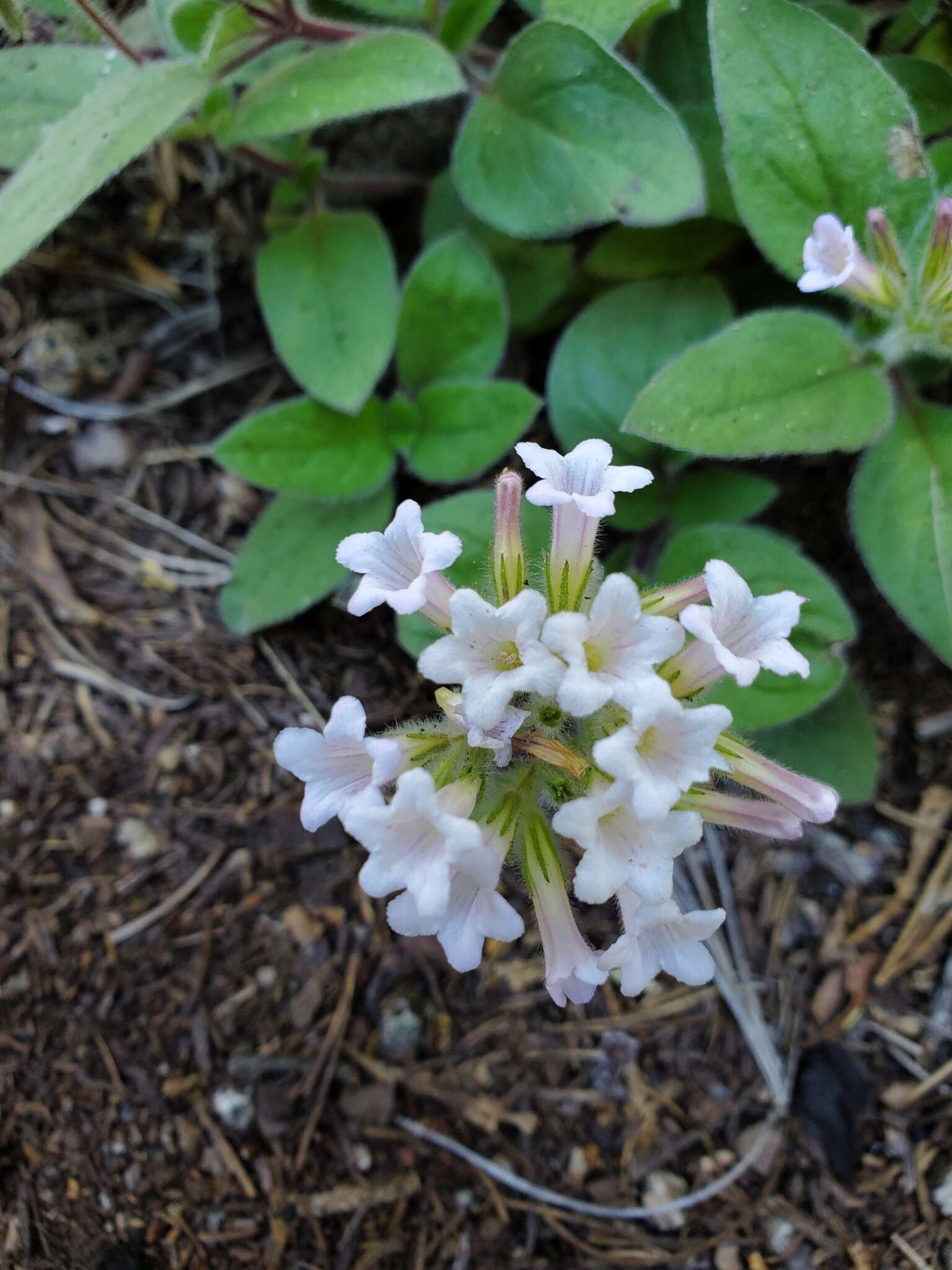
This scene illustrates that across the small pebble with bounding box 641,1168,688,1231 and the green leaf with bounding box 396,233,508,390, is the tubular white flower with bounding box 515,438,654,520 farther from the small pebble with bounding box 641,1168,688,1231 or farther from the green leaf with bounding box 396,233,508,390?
the small pebble with bounding box 641,1168,688,1231

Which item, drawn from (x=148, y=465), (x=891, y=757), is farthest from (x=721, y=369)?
(x=148, y=465)

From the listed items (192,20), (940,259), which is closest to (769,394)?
(940,259)

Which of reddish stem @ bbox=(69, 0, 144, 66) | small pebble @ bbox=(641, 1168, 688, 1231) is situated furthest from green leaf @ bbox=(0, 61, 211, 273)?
small pebble @ bbox=(641, 1168, 688, 1231)

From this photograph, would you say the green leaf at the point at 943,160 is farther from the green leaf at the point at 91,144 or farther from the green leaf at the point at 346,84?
the green leaf at the point at 91,144

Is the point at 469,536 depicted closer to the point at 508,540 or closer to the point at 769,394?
the point at 508,540

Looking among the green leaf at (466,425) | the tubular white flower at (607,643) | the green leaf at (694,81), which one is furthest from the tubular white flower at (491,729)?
the green leaf at (694,81)
